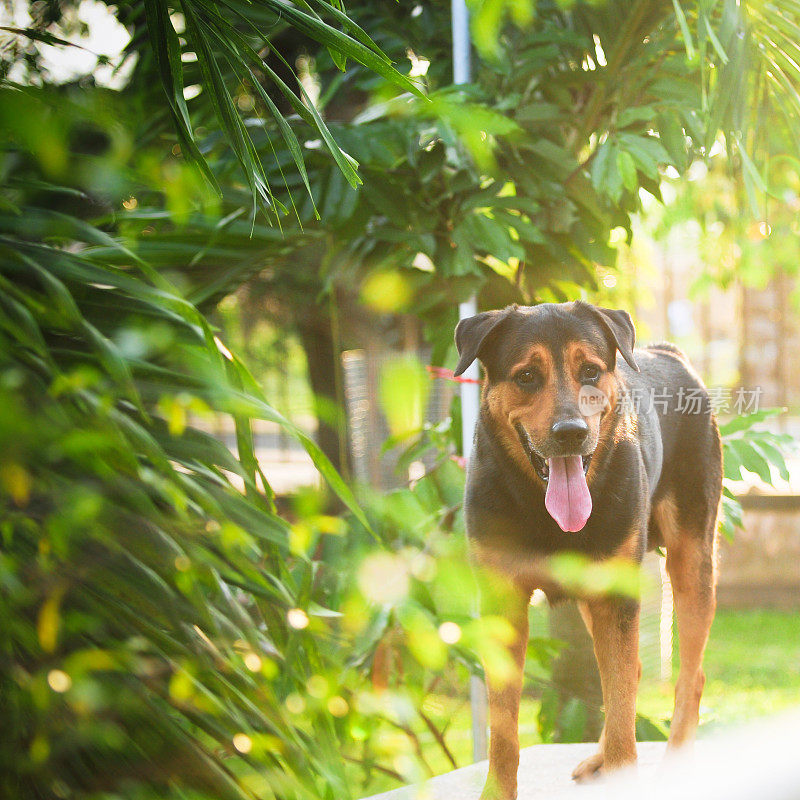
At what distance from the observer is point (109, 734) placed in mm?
512

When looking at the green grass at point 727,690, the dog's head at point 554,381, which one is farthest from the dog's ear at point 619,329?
the green grass at point 727,690

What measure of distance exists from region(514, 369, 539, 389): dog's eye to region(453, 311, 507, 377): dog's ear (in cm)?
5

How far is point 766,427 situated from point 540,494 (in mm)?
474

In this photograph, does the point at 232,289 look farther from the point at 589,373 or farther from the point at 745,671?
the point at 745,671

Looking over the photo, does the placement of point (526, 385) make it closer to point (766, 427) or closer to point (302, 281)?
point (766, 427)

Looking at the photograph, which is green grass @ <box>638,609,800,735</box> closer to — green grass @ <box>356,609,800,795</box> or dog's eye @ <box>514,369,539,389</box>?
green grass @ <box>356,609,800,795</box>

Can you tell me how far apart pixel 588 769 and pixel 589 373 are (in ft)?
1.53

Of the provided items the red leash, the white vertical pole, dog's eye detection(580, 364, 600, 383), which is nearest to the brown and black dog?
dog's eye detection(580, 364, 600, 383)

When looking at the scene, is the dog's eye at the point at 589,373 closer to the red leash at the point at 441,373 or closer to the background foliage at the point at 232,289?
the background foliage at the point at 232,289

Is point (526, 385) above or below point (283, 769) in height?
above

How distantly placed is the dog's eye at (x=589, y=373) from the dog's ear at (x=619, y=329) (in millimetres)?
35

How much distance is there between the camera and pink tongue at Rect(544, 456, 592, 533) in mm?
722

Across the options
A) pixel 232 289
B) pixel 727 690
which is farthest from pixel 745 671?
pixel 232 289

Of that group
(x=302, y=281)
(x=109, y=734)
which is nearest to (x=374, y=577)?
(x=109, y=734)
